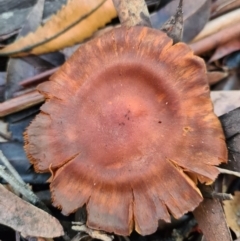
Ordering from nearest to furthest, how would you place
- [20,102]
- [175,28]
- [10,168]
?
1. [175,28]
2. [10,168]
3. [20,102]

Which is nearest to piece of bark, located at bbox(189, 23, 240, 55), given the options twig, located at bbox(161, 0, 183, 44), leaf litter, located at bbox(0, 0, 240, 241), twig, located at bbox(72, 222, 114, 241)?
leaf litter, located at bbox(0, 0, 240, 241)

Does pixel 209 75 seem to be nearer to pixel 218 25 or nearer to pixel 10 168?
pixel 218 25

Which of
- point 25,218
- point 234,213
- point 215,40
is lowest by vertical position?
point 234,213

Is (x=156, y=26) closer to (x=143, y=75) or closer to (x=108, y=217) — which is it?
(x=143, y=75)

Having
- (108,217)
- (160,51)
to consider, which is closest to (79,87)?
(160,51)

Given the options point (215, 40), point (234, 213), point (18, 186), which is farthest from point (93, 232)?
point (215, 40)
